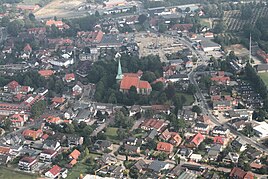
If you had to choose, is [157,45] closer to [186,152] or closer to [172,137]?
[172,137]

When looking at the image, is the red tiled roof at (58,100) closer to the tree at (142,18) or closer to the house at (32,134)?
the house at (32,134)

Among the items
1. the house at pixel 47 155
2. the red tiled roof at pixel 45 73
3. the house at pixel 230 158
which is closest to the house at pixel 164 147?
the house at pixel 230 158

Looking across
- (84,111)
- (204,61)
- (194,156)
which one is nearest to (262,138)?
(194,156)

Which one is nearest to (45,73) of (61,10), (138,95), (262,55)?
(138,95)

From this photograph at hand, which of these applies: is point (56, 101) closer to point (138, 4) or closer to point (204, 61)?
point (204, 61)

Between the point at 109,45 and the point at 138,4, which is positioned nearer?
the point at 109,45

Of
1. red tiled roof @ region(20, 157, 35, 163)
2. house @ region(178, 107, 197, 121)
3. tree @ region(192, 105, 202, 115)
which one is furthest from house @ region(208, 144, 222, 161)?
red tiled roof @ region(20, 157, 35, 163)

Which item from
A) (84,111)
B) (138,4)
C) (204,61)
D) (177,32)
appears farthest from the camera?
(138,4)
